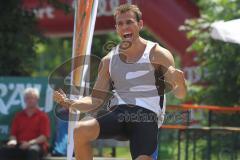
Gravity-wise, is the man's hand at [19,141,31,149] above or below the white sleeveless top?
below

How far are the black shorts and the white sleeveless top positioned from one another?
6 centimetres

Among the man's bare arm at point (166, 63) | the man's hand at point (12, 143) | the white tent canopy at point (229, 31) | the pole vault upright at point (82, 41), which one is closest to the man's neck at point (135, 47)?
the man's bare arm at point (166, 63)

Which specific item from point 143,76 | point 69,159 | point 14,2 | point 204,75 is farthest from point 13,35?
point 143,76

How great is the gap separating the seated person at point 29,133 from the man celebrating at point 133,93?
13.0 feet

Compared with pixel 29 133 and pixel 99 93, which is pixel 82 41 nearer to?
pixel 99 93

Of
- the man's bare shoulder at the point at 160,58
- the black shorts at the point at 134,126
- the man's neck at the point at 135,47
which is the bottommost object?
the black shorts at the point at 134,126

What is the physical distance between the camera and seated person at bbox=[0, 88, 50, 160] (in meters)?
9.69

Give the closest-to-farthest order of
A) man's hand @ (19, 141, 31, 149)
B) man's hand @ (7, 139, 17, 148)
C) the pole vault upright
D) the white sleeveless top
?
the white sleeveless top, the pole vault upright, man's hand @ (19, 141, 31, 149), man's hand @ (7, 139, 17, 148)

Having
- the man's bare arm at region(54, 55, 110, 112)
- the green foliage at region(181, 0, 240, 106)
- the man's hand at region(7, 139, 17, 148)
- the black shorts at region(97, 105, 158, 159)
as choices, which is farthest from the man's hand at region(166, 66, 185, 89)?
the green foliage at region(181, 0, 240, 106)

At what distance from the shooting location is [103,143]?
10.3 metres

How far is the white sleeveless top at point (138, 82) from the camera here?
5758mm

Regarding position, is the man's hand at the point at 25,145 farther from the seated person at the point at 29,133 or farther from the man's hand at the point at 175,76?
the man's hand at the point at 175,76

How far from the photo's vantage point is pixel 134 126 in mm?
5719

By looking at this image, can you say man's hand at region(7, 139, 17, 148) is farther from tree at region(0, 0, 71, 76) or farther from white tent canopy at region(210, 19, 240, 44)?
white tent canopy at region(210, 19, 240, 44)
